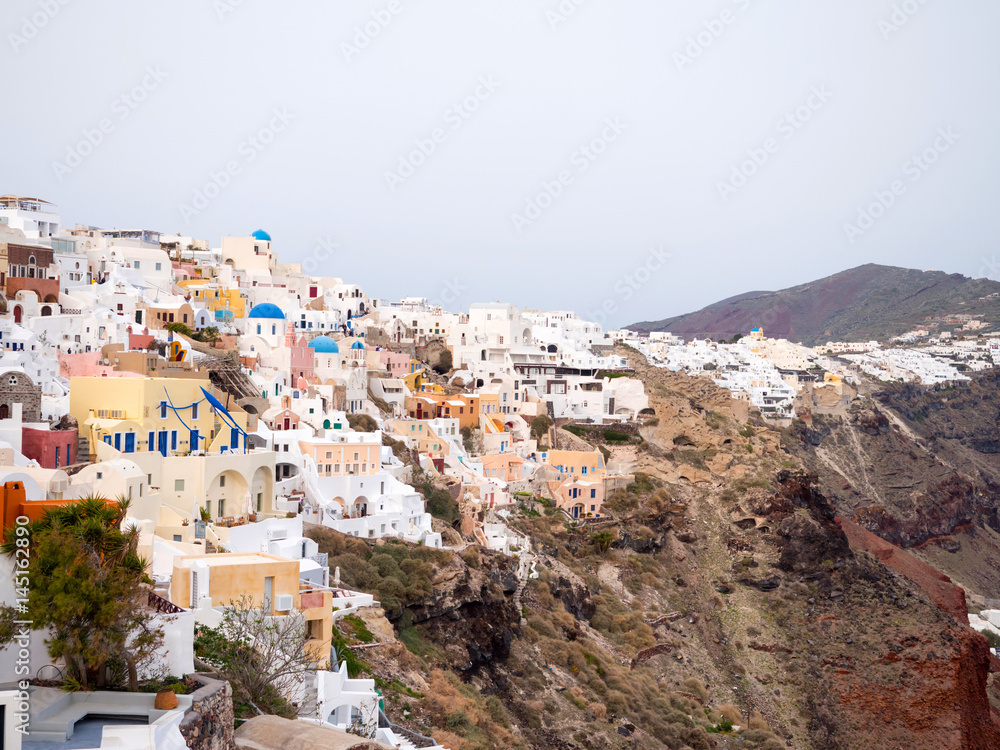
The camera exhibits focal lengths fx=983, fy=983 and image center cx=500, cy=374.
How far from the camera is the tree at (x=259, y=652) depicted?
1684cm

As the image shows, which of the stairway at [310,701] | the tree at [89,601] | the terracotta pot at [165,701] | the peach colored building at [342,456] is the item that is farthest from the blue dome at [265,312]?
the terracotta pot at [165,701]

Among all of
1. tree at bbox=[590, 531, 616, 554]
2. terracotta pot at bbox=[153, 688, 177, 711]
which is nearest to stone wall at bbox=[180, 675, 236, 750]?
terracotta pot at bbox=[153, 688, 177, 711]

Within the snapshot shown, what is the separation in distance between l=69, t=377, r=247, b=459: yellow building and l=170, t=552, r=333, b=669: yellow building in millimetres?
11488

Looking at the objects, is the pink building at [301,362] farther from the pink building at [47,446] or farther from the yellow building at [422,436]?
the pink building at [47,446]

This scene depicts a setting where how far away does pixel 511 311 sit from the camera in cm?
7281

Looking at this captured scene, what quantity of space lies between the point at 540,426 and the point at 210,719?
49140 millimetres

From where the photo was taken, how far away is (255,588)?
19531 mm

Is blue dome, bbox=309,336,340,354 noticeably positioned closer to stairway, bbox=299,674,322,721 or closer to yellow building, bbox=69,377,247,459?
yellow building, bbox=69,377,247,459

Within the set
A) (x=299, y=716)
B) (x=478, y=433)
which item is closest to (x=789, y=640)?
(x=478, y=433)

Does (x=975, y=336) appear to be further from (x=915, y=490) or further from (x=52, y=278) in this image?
(x=52, y=278)

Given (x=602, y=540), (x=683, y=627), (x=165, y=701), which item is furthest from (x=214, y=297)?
(x=165, y=701)

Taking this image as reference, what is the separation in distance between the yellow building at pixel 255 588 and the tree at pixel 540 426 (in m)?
40.9

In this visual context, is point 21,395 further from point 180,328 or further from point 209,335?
point 209,335

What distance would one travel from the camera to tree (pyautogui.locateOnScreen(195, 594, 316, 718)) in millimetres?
16844
